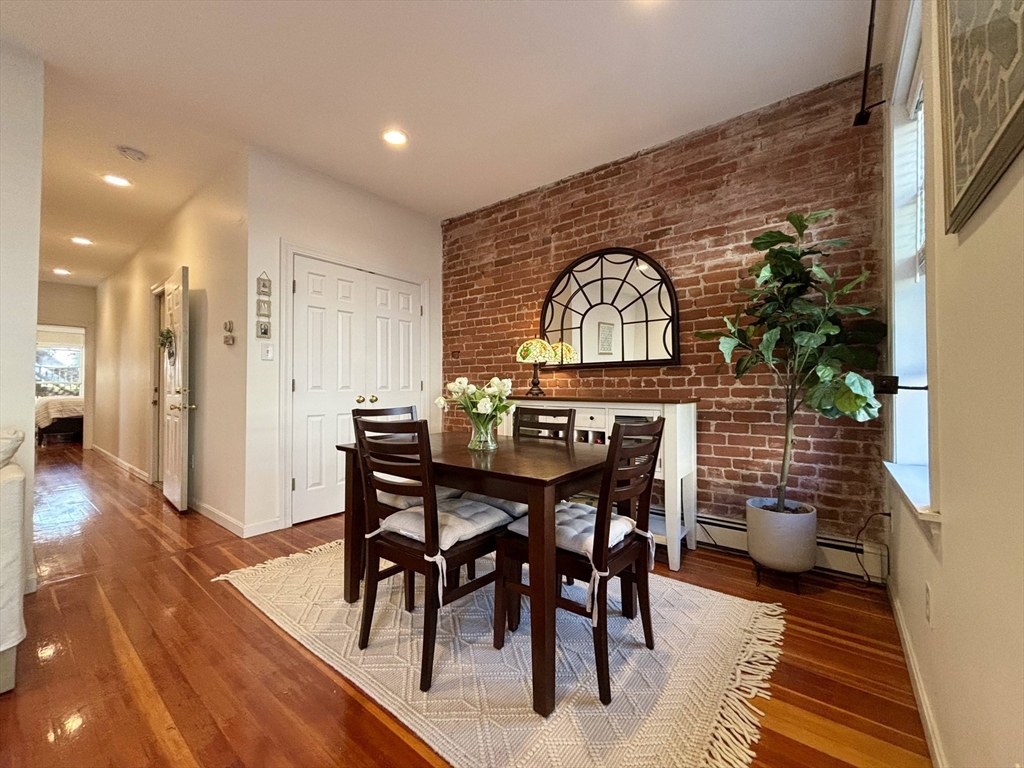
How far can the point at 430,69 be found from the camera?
2.36 metres

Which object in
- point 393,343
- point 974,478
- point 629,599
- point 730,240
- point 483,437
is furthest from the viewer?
point 393,343

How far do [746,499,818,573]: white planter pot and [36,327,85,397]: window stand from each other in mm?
12609

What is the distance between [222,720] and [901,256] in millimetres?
3289

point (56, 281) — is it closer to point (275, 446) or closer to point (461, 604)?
point (275, 446)

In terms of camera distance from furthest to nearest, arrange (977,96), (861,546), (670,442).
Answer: (670,442) < (861,546) < (977,96)

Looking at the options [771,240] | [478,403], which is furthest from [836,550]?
[478,403]

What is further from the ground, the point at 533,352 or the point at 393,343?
the point at 393,343

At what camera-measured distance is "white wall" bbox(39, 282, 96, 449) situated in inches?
270

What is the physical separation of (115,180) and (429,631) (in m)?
4.55

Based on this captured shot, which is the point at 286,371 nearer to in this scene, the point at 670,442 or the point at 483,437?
the point at 483,437

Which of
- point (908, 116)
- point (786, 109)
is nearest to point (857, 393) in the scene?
point (908, 116)

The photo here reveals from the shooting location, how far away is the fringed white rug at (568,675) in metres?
1.27

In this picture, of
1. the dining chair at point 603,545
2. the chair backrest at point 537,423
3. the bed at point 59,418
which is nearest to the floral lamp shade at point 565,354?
the chair backrest at point 537,423

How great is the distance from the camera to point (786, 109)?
2.63 metres
